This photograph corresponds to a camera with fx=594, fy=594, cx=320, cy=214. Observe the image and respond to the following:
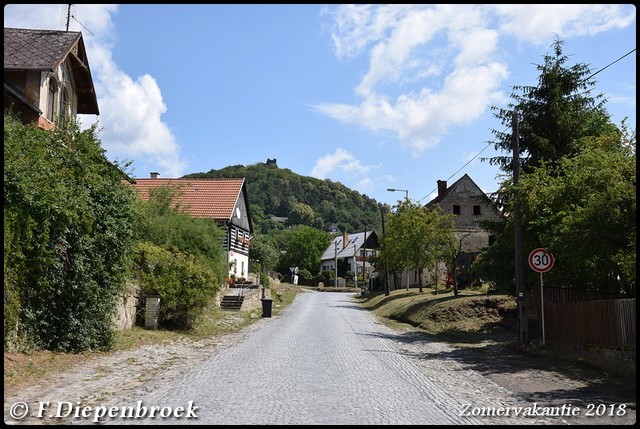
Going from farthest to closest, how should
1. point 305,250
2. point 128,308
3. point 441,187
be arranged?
1. point 305,250
2. point 441,187
3. point 128,308

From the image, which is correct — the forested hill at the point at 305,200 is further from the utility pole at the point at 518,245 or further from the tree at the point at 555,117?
the utility pole at the point at 518,245

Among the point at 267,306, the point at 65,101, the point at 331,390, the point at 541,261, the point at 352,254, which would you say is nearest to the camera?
the point at 331,390

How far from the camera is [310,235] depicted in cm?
11244

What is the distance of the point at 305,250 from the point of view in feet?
363

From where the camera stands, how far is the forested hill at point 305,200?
550 feet

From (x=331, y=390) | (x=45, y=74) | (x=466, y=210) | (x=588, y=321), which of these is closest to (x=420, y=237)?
(x=466, y=210)

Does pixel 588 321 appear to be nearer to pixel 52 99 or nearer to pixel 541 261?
pixel 541 261

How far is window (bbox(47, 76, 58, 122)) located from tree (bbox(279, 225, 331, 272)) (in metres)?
87.5

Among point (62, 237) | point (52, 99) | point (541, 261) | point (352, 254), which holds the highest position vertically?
point (52, 99)

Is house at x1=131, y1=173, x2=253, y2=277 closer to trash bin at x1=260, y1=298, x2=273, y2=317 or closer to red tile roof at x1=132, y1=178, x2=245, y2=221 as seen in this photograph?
red tile roof at x1=132, y1=178, x2=245, y2=221

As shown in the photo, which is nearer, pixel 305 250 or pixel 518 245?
pixel 518 245

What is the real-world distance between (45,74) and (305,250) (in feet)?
298

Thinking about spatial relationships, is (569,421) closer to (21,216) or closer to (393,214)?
(21,216)

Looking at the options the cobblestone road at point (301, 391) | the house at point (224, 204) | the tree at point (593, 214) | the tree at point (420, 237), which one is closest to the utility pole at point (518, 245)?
the tree at point (593, 214)
